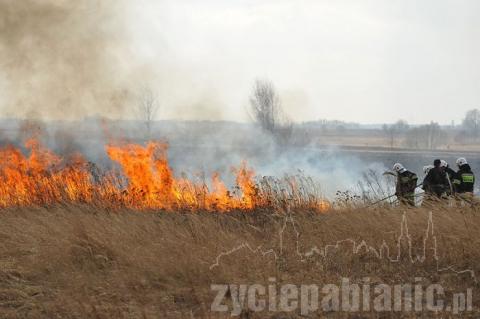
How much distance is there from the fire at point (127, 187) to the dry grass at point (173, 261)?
2.30 metres

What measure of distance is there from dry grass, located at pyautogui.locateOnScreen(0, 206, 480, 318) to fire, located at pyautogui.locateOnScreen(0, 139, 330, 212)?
230 cm

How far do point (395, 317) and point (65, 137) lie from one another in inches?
961

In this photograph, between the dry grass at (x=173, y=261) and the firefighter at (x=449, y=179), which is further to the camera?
the firefighter at (x=449, y=179)

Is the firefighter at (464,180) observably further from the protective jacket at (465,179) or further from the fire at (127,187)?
the fire at (127,187)

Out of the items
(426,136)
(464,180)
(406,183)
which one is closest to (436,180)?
(464,180)

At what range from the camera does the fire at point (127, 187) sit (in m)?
11.1

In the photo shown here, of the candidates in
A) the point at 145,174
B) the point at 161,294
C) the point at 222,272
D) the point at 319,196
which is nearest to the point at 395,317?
the point at 222,272

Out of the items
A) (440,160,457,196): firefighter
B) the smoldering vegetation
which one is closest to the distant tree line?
the smoldering vegetation

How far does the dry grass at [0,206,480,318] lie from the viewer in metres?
5.40

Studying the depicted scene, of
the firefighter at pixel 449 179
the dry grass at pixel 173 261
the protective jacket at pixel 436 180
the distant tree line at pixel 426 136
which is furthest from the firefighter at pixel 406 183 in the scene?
the distant tree line at pixel 426 136

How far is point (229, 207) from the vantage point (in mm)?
10695

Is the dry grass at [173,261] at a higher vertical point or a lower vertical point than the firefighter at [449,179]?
lower

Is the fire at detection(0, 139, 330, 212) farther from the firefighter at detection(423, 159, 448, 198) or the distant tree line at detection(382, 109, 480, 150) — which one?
the distant tree line at detection(382, 109, 480, 150)

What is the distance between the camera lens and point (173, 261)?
6285 millimetres
